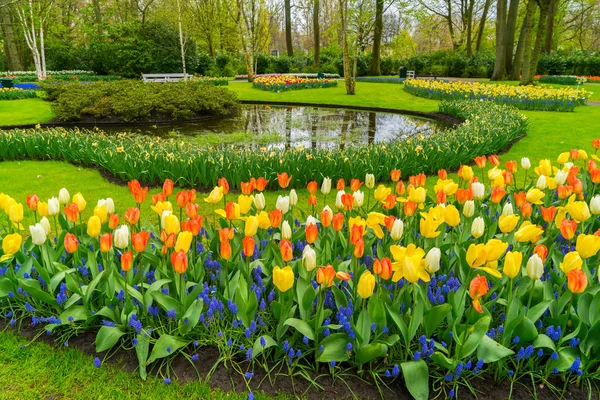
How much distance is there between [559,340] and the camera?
87.2 inches

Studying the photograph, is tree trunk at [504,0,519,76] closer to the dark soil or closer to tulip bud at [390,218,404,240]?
tulip bud at [390,218,404,240]

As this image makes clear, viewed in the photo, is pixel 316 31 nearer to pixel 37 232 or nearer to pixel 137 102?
pixel 137 102

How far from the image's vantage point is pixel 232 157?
19.3 ft

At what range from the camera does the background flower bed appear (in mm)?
12680

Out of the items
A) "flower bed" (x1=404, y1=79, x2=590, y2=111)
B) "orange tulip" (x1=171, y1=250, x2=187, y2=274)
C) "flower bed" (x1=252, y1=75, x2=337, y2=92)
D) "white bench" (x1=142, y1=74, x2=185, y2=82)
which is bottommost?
"orange tulip" (x1=171, y1=250, x2=187, y2=274)

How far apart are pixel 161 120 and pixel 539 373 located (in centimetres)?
1259

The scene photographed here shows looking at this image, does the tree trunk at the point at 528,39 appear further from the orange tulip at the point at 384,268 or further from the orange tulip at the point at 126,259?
the orange tulip at the point at 126,259

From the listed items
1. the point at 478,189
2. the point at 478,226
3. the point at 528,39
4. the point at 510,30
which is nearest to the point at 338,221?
the point at 478,226

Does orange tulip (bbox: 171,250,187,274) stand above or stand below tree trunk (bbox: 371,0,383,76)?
below

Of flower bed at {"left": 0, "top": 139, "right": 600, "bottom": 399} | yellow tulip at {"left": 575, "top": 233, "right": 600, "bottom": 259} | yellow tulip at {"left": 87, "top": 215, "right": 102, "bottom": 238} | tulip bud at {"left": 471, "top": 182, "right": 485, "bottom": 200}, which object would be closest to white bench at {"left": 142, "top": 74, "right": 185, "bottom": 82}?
flower bed at {"left": 0, "top": 139, "right": 600, "bottom": 399}

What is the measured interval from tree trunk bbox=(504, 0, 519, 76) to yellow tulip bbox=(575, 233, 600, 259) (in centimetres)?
2512

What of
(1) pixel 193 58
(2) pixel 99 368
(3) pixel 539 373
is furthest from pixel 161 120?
(1) pixel 193 58

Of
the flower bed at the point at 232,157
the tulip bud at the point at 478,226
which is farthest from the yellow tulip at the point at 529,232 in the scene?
the flower bed at the point at 232,157

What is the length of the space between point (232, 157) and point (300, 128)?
6.16 metres
